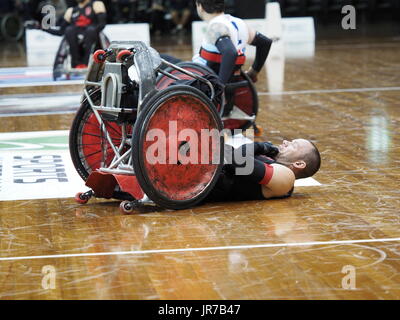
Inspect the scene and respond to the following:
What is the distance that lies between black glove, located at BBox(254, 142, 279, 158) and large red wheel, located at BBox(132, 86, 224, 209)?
254mm

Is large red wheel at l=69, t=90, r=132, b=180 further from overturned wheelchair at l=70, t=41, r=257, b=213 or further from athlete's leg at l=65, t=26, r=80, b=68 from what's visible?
athlete's leg at l=65, t=26, r=80, b=68

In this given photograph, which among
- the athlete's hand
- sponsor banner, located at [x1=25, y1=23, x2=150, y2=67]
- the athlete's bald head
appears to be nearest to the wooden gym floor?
the athlete's hand

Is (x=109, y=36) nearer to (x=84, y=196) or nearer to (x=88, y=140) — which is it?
(x=88, y=140)

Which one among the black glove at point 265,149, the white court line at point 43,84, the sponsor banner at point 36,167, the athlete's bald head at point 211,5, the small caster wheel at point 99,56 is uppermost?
the athlete's bald head at point 211,5

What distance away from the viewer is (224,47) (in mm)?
6098

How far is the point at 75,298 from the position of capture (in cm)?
321


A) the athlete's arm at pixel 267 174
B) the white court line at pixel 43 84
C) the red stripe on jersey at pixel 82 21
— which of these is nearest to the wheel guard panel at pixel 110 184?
the athlete's arm at pixel 267 174

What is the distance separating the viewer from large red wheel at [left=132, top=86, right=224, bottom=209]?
14.0 ft

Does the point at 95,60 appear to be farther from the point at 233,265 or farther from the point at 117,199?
the point at 233,265

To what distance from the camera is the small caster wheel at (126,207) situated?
444 centimetres

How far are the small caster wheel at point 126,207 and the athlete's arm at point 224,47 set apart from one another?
1.90m

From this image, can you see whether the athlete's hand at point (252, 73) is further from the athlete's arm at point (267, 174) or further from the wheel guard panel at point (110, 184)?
the wheel guard panel at point (110, 184)

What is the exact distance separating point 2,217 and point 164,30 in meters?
17.5

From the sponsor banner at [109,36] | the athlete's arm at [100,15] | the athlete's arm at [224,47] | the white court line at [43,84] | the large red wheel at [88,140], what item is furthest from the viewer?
the sponsor banner at [109,36]
